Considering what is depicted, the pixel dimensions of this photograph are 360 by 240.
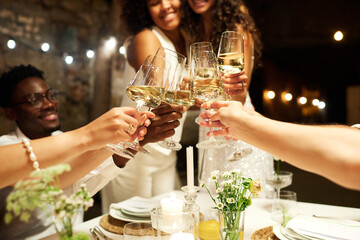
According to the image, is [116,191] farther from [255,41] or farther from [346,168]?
[346,168]

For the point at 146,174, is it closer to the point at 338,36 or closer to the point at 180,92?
the point at 180,92

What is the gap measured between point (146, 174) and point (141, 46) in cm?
90

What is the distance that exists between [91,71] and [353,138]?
3.88 metres

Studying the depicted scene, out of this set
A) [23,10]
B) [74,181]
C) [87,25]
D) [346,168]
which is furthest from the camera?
[87,25]

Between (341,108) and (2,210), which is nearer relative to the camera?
(2,210)

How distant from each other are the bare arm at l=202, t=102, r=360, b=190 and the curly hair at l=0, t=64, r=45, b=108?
151 cm

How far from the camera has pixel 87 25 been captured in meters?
4.29

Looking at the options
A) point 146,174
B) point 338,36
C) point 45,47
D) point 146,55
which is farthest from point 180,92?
point 338,36

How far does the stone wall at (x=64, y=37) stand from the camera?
324cm

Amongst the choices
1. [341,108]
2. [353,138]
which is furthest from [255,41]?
[341,108]

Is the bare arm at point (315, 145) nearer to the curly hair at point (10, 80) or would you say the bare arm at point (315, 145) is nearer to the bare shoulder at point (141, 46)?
the bare shoulder at point (141, 46)

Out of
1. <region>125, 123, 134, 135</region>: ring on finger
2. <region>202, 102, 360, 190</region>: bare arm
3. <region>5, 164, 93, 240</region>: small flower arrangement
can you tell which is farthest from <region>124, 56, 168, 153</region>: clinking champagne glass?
<region>5, 164, 93, 240</region>: small flower arrangement

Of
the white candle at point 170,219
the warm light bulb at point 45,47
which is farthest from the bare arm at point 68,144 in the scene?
the warm light bulb at point 45,47

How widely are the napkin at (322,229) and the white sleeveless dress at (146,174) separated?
132 cm
